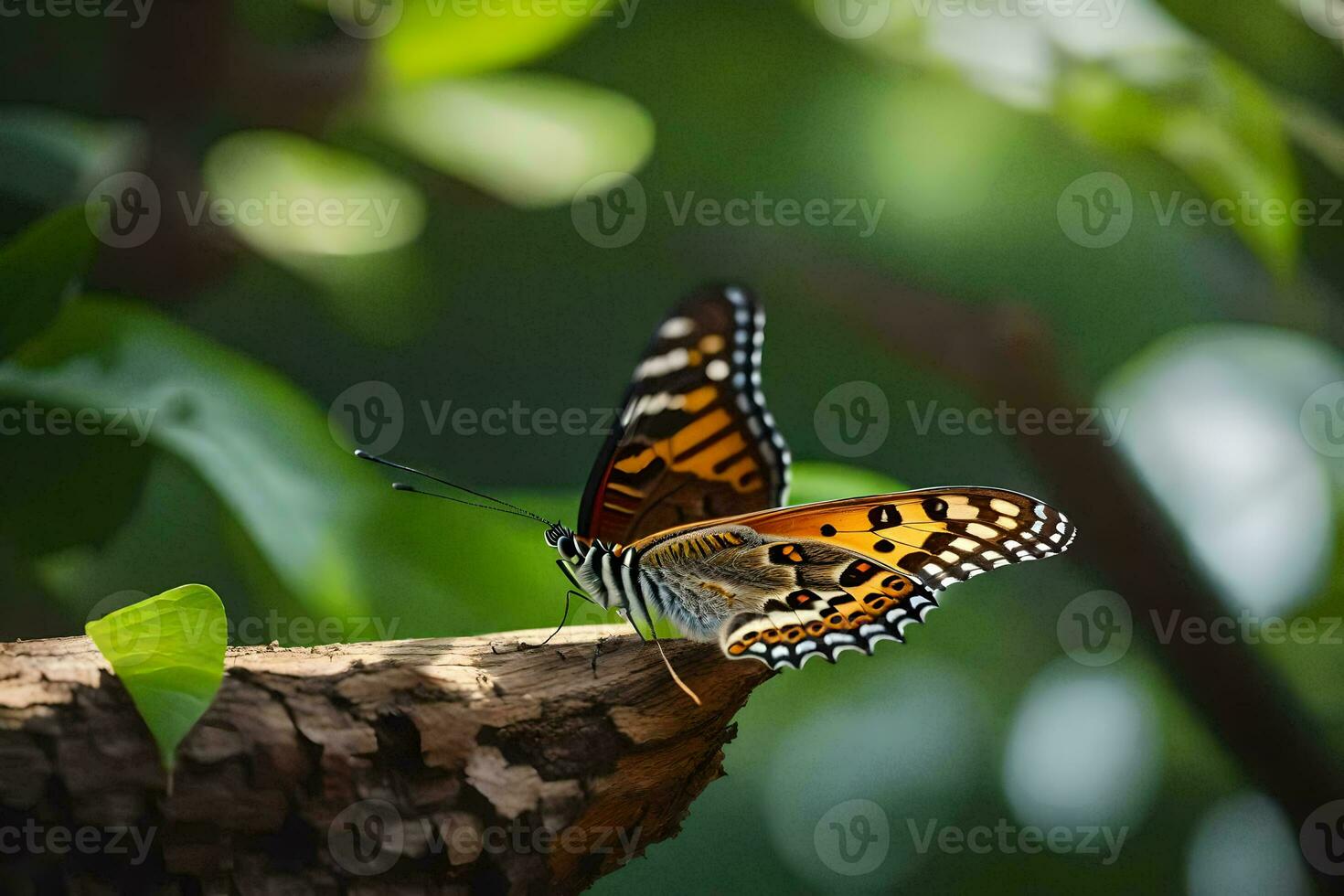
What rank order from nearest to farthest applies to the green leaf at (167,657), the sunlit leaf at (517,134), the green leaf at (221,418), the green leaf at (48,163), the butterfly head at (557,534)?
the green leaf at (167,657)
the butterfly head at (557,534)
the green leaf at (221,418)
the green leaf at (48,163)
the sunlit leaf at (517,134)

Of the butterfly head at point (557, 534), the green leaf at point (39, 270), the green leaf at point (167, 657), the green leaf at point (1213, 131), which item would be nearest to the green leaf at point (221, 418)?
the green leaf at point (39, 270)

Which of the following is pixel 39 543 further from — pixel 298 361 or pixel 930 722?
pixel 930 722

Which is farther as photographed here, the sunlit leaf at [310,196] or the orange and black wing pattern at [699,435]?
A: the sunlit leaf at [310,196]

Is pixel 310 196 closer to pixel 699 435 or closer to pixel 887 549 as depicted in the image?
pixel 699 435

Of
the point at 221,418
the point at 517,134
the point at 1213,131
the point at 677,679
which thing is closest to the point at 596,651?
the point at 677,679

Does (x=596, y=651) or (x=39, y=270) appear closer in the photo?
(x=596, y=651)

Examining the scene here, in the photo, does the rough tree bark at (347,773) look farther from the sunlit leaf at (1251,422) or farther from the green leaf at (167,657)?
the sunlit leaf at (1251,422)

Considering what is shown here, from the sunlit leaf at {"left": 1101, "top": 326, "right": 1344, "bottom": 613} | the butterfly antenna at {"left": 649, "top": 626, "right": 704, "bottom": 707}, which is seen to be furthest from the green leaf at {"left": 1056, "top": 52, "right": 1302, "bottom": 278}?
the butterfly antenna at {"left": 649, "top": 626, "right": 704, "bottom": 707}
